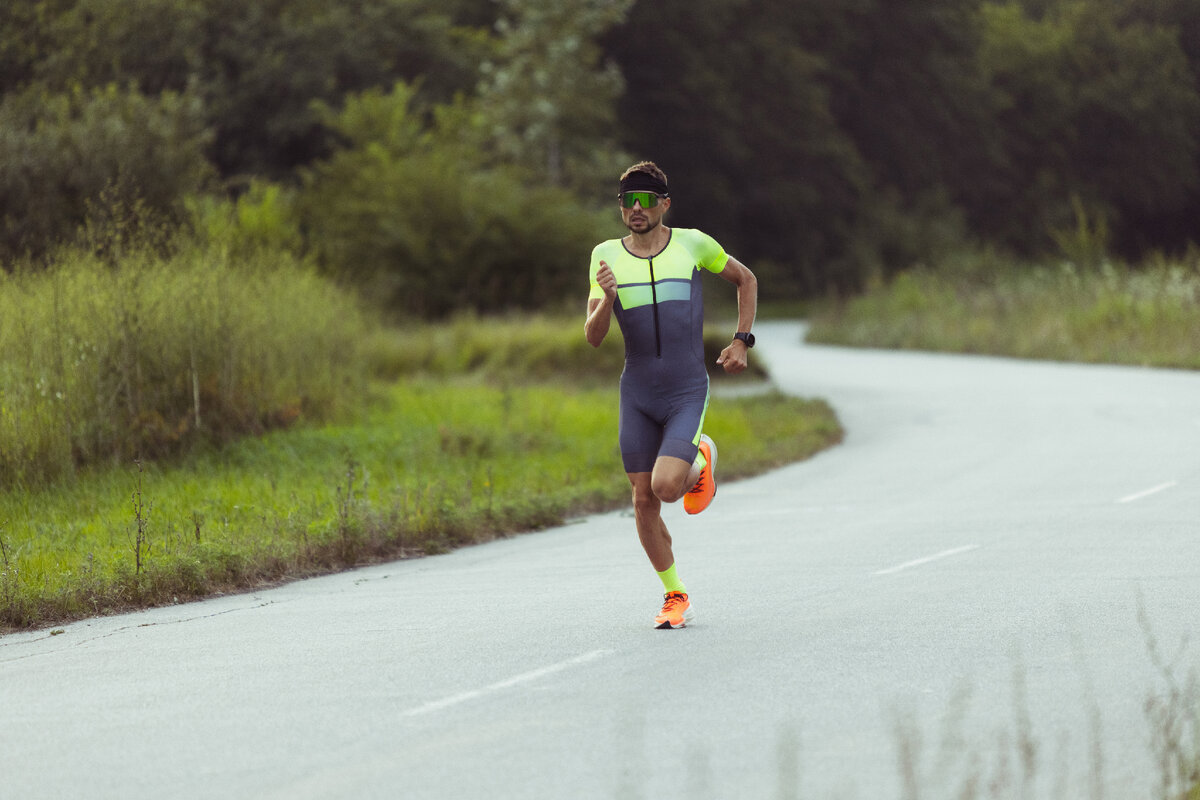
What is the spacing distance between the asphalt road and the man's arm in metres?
1.54

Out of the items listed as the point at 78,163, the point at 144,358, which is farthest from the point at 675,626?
the point at 78,163

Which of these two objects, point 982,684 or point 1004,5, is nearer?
point 982,684

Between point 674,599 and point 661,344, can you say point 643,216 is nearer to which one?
point 661,344

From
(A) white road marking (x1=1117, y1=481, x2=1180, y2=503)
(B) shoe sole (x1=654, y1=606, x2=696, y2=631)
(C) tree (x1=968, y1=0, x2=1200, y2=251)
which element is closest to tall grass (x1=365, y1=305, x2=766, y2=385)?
(A) white road marking (x1=1117, y1=481, x2=1180, y2=503)

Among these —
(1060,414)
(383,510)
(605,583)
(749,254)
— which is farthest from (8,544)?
(749,254)

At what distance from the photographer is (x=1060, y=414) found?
2127cm

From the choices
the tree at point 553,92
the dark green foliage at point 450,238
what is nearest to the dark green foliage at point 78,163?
the dark green foliage at point 450,238

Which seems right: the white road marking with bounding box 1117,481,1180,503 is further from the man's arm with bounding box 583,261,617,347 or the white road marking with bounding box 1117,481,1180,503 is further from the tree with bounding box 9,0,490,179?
the tree with bounding box 9,0,490,179

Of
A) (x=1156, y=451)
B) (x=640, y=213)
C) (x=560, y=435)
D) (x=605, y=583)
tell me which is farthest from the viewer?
(x=560, y=435)

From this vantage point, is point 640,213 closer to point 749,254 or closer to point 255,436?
point 255,436

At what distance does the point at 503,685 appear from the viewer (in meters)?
7.02

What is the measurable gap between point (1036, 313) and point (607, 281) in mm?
30820

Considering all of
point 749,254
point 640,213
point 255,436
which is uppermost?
point 640,213

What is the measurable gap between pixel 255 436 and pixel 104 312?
223 cm
